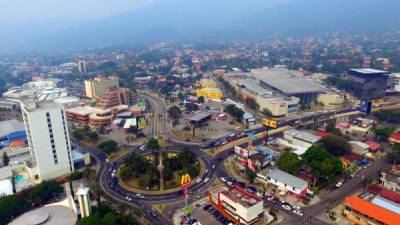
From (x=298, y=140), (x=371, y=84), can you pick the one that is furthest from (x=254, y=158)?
(x=371, y=84)

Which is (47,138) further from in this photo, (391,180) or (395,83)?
(395,83)

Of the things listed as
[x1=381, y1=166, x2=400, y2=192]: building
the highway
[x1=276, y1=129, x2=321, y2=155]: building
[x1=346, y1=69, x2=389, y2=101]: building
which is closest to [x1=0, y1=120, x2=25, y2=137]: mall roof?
the highway

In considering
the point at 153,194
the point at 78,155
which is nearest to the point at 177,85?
the point at 78,155

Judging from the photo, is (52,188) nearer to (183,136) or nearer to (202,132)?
(183,136)

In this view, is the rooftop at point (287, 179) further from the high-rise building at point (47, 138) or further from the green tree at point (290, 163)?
the high-rise building at point (47, 138)

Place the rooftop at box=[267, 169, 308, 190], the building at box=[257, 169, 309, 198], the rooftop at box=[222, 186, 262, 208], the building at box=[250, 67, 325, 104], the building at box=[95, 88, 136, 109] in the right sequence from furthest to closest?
the building at box=[250, 67, 325, 104] → the building at box=[95, 88, 136, 109] → the rooftop at box=[267, 169, 308, 190] → the building at box=[257, 169, 309, 198] → the rooftop at box=[222, 186, 262, 208]

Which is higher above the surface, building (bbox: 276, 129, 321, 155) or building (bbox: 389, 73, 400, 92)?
building (bbox: 389, 73, 400, 92)

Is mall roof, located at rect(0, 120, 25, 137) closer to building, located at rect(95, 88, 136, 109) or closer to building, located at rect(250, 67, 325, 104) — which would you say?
building, located at rect(95, 88, 136, 109)

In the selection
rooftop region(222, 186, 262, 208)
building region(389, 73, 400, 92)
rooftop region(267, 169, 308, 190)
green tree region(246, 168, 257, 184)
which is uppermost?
building region(389, 73, 400, 92)
